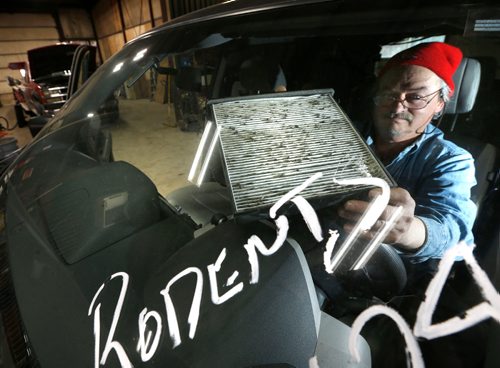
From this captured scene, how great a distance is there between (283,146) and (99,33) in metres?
19.0

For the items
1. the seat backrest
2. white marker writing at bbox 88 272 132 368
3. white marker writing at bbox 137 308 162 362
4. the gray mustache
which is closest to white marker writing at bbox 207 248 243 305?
white marker writing at bbox 137 308 162 362

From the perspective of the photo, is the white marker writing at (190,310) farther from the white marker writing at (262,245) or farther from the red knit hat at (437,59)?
the red knit hat at (437,59)

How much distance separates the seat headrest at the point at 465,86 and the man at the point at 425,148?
0.16 meters

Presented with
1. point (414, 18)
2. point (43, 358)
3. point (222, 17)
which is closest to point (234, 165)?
point (43, 358)

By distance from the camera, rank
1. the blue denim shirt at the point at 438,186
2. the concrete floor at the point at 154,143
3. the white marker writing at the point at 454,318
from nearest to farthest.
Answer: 1. the white marker writing at the point at 454,318
2. the blue denim shirt at the point at 438,186
3. the concrete floor at the point at 154,143

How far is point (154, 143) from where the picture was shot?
2.79 m

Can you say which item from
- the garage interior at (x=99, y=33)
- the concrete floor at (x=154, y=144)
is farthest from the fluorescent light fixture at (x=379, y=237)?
the garage interior at (x=99, y=33)

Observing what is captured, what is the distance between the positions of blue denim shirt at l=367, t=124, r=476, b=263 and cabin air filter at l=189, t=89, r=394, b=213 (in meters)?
0.31

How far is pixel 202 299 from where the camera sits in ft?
2.40

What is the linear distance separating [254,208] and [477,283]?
0.51 meters

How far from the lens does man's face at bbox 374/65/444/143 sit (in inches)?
46.1

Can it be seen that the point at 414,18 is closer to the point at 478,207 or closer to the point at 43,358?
the point at 478,207

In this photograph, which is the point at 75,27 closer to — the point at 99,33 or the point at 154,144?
the point at 99,33

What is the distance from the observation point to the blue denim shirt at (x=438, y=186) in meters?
0.86
